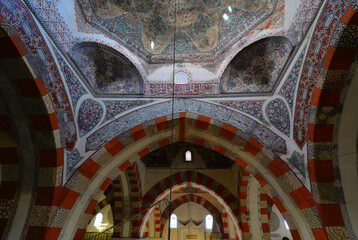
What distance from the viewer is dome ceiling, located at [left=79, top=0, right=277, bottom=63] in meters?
4.37

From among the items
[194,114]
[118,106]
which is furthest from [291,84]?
[118,106]

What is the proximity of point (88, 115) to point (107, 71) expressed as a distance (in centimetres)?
108

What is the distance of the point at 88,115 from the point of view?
4.18 m

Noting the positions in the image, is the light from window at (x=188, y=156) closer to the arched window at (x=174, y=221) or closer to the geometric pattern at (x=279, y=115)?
the geometric pattern at (x=279, y=115)

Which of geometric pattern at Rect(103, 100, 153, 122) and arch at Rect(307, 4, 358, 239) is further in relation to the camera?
geometric pattern at Rect(103, 100, 153, 122)

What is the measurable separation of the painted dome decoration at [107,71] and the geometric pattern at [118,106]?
0.23 metres

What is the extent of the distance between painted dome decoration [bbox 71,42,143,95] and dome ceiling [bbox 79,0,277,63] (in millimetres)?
410

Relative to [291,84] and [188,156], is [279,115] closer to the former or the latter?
[291,84]

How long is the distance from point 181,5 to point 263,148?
3437 millimetres

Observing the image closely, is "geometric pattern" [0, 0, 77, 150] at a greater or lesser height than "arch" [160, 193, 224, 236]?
greater

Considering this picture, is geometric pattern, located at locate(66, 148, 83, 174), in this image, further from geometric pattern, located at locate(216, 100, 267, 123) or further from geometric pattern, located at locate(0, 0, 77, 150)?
geometric pattern, located at locate(216, 100, 267, 123)

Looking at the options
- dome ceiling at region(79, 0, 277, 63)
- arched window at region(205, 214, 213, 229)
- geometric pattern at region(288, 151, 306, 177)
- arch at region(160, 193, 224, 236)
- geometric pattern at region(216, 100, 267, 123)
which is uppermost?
dome ceiling at region(79, 0, 277, 63)

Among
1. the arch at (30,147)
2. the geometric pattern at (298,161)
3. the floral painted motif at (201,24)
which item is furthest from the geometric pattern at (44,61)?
the geometric pattern at (298,161)

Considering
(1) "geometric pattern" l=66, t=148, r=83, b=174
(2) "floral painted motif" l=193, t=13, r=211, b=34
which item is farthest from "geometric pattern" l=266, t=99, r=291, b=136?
(1) "geometric pattern" l=66, t=148, r=83, b=174
